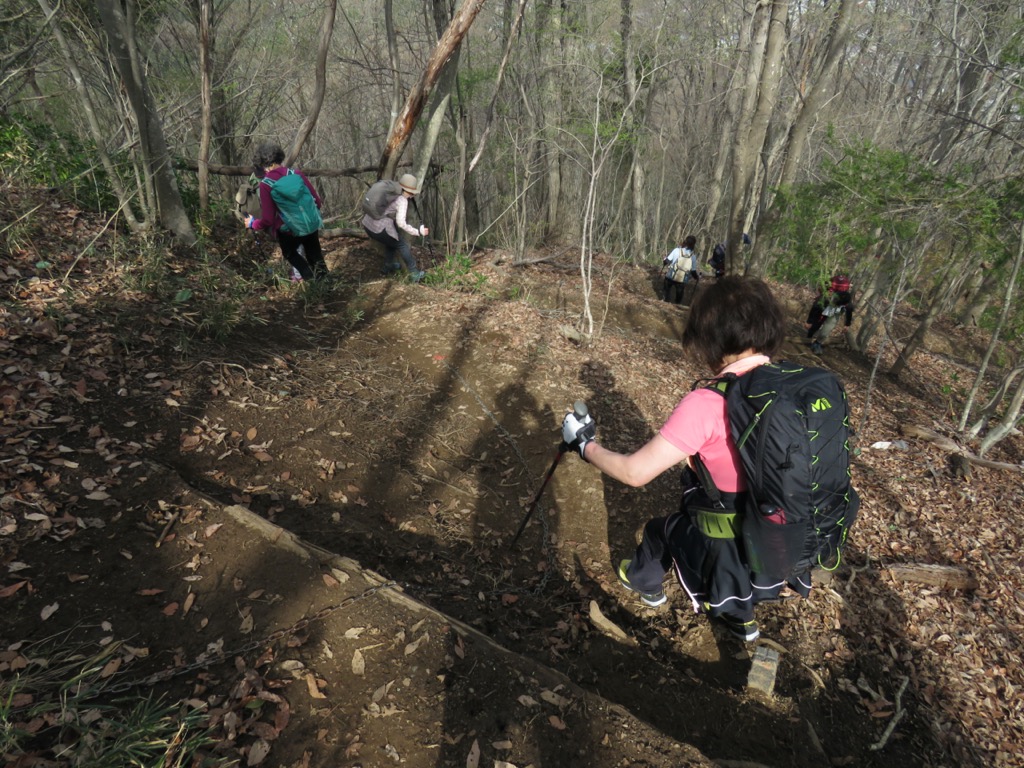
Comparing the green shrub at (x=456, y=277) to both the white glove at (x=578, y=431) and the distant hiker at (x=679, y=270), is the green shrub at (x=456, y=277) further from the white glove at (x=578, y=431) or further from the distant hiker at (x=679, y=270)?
the distant hiker at (x=679, y=270)

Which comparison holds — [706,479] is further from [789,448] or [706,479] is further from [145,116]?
[145,116]

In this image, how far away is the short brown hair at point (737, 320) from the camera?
2123mm

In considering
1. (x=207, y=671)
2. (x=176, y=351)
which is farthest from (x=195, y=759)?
(x=176, y=351)

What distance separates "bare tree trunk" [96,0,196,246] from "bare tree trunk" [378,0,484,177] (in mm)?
3290

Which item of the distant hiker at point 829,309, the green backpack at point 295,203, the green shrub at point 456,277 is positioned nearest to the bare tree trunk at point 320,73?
the green backpack at point 295,203

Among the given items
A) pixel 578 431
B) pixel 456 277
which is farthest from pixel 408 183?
pixel 578 431

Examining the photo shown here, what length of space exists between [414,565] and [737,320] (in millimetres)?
2560

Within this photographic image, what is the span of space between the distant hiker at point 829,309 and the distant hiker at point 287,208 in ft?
28.3

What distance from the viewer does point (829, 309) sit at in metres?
9.54

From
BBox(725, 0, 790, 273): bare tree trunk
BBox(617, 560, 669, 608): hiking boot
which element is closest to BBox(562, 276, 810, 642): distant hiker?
BBox(617, 560, 669, 608): hiking boot

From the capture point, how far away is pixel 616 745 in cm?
213

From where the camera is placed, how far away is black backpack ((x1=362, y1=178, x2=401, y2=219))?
7219mm

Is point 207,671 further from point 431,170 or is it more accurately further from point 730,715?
point 431,170

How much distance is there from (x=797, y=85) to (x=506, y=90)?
7.52 m
